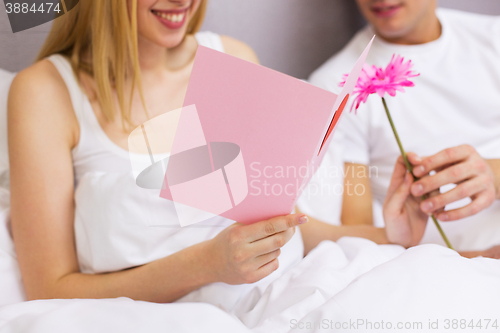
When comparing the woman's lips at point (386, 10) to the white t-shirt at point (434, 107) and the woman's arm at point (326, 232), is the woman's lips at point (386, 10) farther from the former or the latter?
the woman's arm at point (326, 232)

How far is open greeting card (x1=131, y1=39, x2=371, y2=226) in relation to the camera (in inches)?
18.0

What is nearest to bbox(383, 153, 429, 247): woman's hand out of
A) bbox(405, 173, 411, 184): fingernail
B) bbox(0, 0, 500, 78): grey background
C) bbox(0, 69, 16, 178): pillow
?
bbox(405, 173, 411, 184): fingernail

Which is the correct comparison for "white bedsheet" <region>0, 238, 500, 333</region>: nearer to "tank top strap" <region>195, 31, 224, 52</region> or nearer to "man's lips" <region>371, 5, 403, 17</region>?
"tank top strap" <region>195, 31, 224, 52</region>

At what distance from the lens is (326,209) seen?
3.53ft

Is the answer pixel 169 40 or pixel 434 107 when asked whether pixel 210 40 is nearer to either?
pixel 169 40

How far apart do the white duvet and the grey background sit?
2.69 ft

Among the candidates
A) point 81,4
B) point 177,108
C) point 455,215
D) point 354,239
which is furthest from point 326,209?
point 81,4

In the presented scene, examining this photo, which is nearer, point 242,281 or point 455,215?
point 242,281

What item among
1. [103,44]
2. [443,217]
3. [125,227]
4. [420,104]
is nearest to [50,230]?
[125,227]

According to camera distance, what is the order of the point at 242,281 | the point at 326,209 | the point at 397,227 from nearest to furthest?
the point at 242,281
the point at 397,227
the point at 326,209

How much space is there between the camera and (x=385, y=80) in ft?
1.96

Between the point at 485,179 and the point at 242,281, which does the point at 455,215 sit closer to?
the point at 485,179

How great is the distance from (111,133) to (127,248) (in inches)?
9.3

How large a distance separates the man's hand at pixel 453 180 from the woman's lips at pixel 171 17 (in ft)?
1.68
